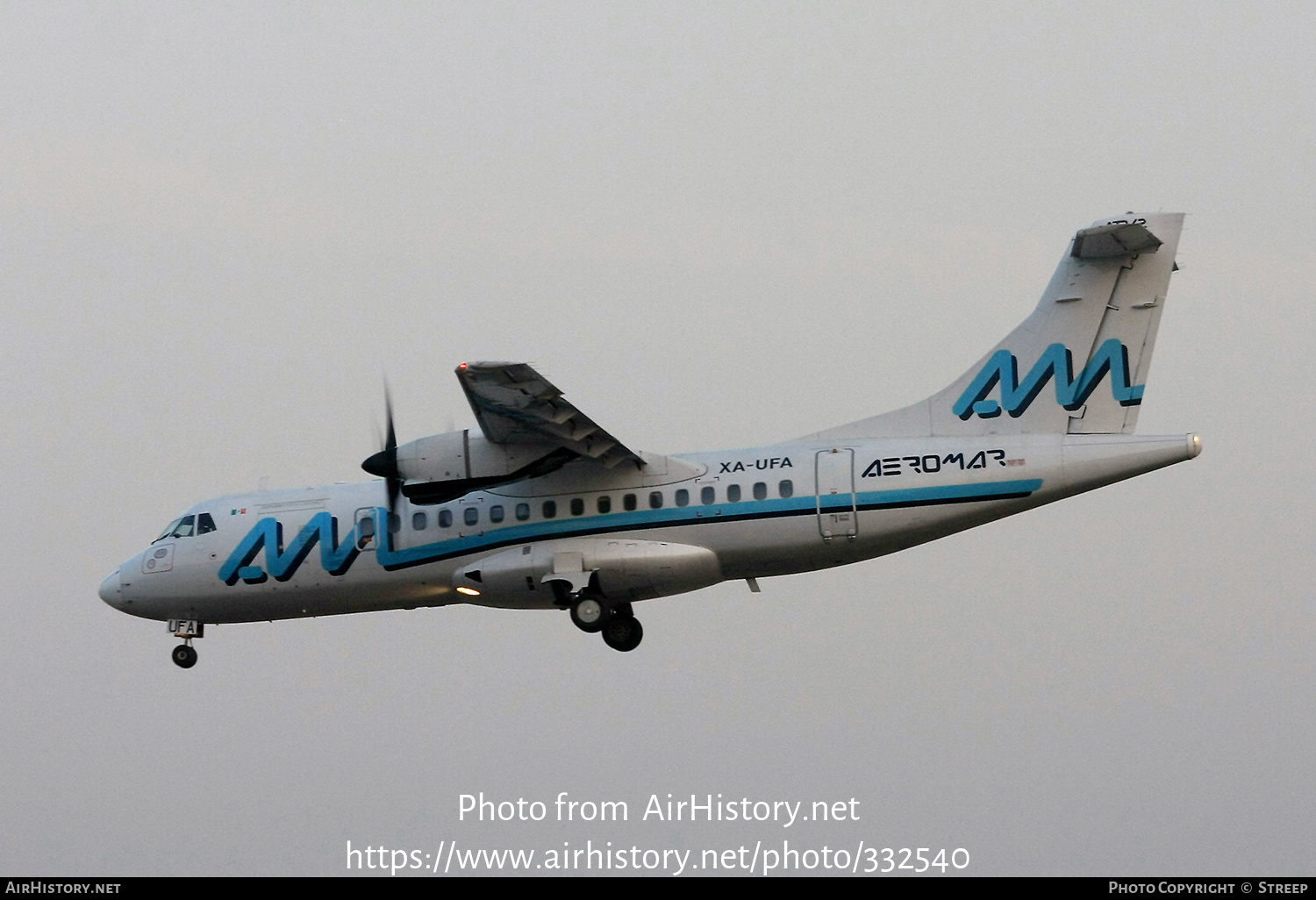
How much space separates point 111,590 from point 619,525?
9509 mm

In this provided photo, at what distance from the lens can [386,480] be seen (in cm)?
2694

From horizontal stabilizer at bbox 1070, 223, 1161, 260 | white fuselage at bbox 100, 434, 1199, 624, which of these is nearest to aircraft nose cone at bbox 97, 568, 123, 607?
white fuselage at bbox 100, 434, 1199, 624

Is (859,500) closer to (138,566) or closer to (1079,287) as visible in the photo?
(1079,287)

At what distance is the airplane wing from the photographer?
2325cm

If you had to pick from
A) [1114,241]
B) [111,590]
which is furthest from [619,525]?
[111,590]

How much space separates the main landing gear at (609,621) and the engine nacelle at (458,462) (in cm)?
229

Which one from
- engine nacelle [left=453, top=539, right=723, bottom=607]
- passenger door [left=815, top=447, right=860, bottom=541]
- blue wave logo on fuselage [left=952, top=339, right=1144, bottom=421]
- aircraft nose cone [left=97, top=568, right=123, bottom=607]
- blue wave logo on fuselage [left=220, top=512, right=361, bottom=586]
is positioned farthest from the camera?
aircraft nose cone [left=97, top=568, right=123, bottom=607]

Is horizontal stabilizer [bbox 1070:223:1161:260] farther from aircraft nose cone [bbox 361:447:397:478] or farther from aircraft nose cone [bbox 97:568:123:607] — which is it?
aircraft nose cone [bbox 97:568:123:607]

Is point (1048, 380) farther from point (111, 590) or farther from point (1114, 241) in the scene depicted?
point (111, 590)

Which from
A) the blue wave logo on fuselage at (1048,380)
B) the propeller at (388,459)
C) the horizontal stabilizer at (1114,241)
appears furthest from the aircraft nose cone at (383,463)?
the horizontal stabilizer at (1114,241)

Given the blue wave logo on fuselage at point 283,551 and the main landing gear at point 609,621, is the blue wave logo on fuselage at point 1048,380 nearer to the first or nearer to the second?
the main landing gear at point 609,621

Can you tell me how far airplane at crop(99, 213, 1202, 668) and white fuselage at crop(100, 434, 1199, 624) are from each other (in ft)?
0.10

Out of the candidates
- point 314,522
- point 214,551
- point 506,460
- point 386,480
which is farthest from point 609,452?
point 214,551

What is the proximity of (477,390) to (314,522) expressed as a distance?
565cm
